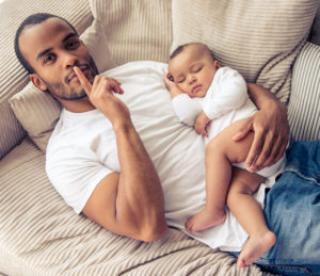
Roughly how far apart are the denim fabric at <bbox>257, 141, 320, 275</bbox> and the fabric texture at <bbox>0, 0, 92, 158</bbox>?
2.74 feet

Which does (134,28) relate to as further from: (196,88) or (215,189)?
(215,189)

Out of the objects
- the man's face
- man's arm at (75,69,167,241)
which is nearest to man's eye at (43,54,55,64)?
the man's face

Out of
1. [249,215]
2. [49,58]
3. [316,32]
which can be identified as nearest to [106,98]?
[49,58]

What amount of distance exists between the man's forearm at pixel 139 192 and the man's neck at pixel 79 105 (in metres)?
0.25

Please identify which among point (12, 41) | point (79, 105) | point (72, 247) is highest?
point (12, 41)

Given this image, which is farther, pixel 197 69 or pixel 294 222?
pixel 197 69

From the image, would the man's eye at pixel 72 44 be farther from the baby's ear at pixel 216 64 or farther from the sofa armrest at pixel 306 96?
the sofa armrest at pixel 306 96

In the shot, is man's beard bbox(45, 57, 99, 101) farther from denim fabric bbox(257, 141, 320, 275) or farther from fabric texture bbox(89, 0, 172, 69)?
denim fabric bbox(257, 141, 320, 275)

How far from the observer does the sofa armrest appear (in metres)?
1.41

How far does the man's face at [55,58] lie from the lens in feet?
4.56

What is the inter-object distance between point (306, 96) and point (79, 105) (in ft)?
2.37

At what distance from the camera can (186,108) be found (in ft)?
4.63

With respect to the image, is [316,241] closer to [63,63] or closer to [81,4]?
[63,63]

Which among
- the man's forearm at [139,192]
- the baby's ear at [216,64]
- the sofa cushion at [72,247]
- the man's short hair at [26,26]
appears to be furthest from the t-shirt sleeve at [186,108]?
the man's short hair at [26,26]
